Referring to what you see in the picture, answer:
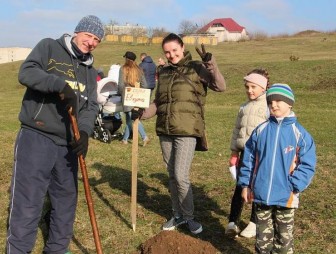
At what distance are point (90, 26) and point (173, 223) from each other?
98.6 inches

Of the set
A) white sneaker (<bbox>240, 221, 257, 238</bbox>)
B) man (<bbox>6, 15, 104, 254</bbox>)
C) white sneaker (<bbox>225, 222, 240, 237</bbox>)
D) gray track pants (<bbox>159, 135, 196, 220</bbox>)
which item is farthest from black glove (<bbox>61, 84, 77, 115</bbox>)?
white sneaker (<bbox>240, 221, 257, 238</bbox>)

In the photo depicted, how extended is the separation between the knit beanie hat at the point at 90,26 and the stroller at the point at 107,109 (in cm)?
608

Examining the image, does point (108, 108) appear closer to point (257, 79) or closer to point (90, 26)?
point (257, 79)

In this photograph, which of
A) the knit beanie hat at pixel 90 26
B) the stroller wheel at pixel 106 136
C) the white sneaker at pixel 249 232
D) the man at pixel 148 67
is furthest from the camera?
the man at pixel 148 67

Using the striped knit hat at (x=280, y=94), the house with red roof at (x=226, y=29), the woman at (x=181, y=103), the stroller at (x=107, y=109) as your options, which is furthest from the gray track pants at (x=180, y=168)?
the house with red roof at (x=226, y=29)

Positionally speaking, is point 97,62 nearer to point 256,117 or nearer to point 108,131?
point 108,131

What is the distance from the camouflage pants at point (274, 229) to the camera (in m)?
3.82

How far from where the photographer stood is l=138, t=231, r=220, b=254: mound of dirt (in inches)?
170

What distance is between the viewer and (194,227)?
5.12m

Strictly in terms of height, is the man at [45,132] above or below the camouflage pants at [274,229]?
above

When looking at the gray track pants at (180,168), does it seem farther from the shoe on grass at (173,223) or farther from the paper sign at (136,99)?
the paper sign at (136,99)

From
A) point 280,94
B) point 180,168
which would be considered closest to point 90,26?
point 280,94

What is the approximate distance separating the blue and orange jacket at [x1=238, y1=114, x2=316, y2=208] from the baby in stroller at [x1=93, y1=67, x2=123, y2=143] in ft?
21.8

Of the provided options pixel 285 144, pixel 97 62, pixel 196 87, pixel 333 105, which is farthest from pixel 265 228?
pixel 97 62
